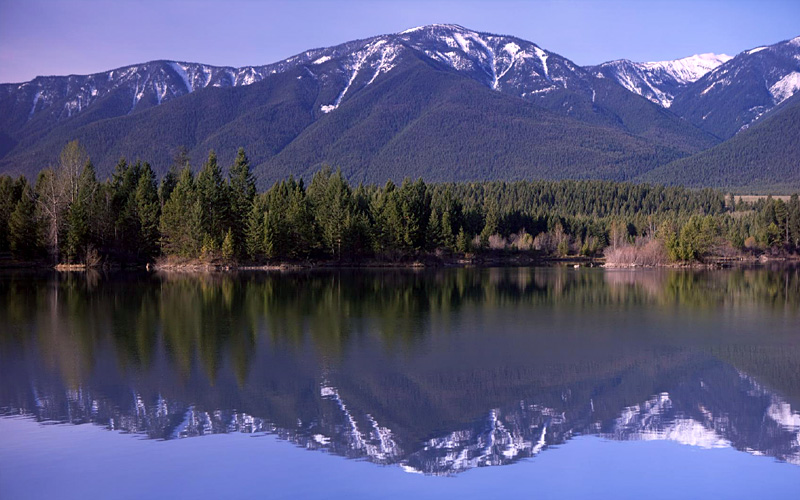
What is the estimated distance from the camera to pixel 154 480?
13.6m

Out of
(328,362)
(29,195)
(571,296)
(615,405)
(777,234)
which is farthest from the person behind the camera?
(777,234)

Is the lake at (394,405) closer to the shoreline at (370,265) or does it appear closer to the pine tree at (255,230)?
the shoreline at (370,265)

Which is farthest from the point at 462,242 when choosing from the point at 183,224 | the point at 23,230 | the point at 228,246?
the point at 23,230

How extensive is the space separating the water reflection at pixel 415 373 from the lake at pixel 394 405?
8 centimetres

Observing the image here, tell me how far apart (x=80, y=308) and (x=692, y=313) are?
29124 millimetres

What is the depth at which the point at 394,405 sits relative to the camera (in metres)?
18.4

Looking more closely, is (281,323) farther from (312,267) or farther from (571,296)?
(312,267)

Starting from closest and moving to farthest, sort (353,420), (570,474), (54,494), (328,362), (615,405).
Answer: (54,494) → (570,474) → (353,420) → (615,405) → (328,362)

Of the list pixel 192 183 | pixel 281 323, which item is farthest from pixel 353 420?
pixel 192 183

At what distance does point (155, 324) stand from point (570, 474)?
21764 millimetres

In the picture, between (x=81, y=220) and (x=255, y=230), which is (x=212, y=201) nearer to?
A: (x=255, y=230)

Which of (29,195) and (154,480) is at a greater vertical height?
(29,195)

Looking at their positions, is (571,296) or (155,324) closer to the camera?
(155,324)

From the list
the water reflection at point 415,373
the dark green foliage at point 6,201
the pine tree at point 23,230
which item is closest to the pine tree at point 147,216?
the pine tree at point 23,230
